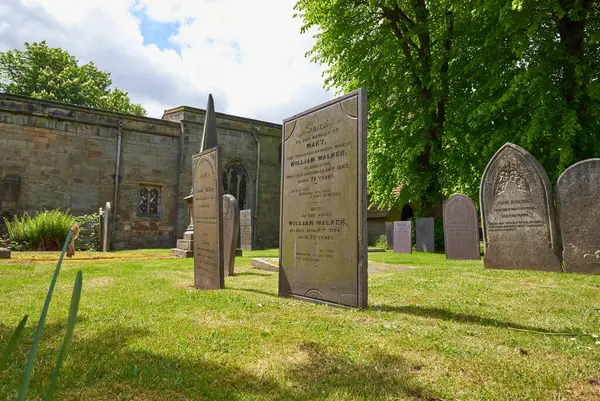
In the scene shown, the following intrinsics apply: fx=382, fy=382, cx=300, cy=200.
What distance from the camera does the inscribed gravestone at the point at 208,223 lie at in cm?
557

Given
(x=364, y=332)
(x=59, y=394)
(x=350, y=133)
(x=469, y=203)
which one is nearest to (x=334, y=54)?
(x=469, y=203)

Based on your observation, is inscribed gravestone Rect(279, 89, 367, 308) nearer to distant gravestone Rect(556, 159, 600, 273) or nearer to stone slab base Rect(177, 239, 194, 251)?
distant gravestone Rect(556, 159, 600, 273)

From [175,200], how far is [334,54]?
10.2 meters

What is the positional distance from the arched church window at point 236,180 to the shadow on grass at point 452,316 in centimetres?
1753

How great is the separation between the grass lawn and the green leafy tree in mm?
29102

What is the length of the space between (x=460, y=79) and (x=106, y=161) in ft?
50.1

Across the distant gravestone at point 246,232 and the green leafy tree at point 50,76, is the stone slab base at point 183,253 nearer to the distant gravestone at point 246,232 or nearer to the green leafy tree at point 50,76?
the distant gravestone at point 246,232

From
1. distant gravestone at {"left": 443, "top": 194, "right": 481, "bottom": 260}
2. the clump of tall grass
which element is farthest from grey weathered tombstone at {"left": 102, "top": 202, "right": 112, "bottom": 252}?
distant gravestone at {"left": 443, "top": 194, "right": 481, "bottom": 260}

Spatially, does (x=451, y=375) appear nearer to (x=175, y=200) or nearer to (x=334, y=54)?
(x=334, y=54)

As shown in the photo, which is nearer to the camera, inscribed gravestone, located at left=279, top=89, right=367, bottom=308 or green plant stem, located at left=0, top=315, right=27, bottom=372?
green plant stem, located at left=0, top=315, right=27, bottom=372

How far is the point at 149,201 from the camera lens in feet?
60.8

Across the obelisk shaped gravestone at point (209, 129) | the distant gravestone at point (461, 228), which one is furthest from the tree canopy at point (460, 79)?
Result: the obelisk shaped gravestone at point (209, 129)

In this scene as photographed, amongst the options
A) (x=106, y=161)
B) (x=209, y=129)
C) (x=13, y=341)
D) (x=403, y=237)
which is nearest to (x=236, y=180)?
(x=106, y=161)

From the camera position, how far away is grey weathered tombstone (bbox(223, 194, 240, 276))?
736 cm
